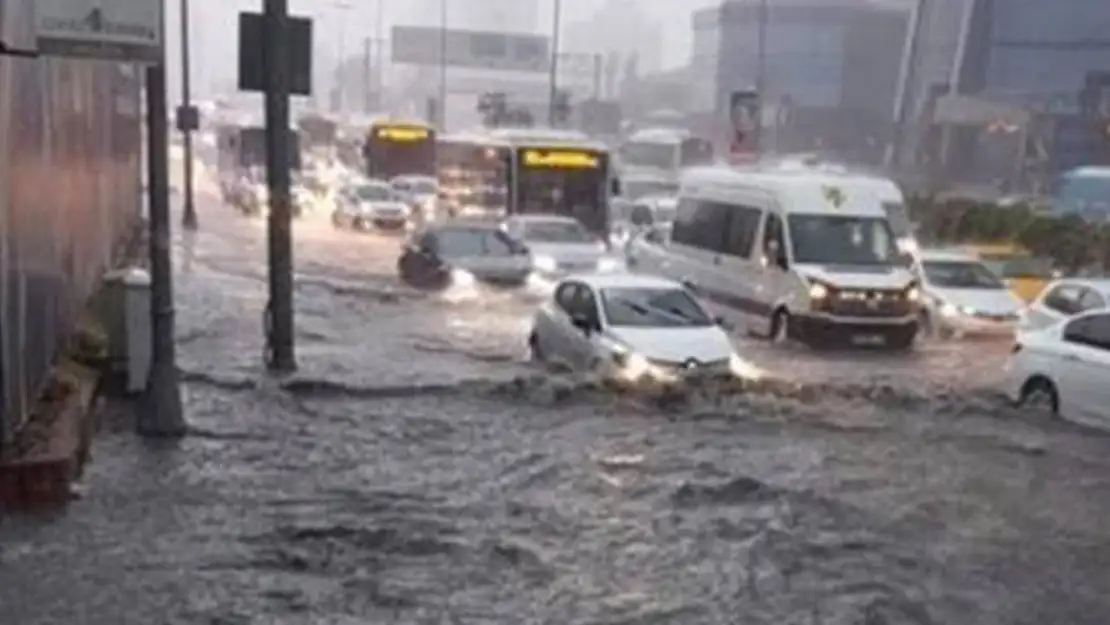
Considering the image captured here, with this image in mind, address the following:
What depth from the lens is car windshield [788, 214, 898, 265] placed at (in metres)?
23.0

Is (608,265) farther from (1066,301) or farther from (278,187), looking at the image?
(278,187)

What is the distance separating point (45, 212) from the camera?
12.7 m

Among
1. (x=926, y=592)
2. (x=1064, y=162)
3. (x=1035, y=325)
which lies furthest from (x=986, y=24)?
(x=926, y=592)

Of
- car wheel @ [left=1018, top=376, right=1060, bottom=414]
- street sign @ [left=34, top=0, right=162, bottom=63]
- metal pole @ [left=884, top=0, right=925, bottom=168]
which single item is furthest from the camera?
metal pole @ [left=884, top=0, right=925, bottom=168]

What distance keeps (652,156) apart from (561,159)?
129 feet

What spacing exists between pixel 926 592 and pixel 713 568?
4.07ft

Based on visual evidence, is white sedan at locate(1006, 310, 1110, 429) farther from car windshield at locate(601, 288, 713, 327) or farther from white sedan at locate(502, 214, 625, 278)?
white sedan at locate(502, 214, 625, 278)

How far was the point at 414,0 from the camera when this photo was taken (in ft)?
509

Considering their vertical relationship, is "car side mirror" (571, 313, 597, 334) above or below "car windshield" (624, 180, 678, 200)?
above

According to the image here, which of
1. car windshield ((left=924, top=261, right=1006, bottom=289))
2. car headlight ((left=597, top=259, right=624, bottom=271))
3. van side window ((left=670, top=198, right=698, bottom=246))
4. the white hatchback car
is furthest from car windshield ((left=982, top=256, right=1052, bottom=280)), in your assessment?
the white hatchback car

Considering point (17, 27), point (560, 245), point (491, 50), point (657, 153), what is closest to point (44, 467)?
point (17, 27)

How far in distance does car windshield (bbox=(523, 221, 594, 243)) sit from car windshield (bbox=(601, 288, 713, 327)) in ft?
46.3

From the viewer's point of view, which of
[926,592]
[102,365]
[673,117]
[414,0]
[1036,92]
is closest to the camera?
[926,592]

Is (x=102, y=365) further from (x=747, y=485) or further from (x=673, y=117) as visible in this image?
(x=673, y=117)
